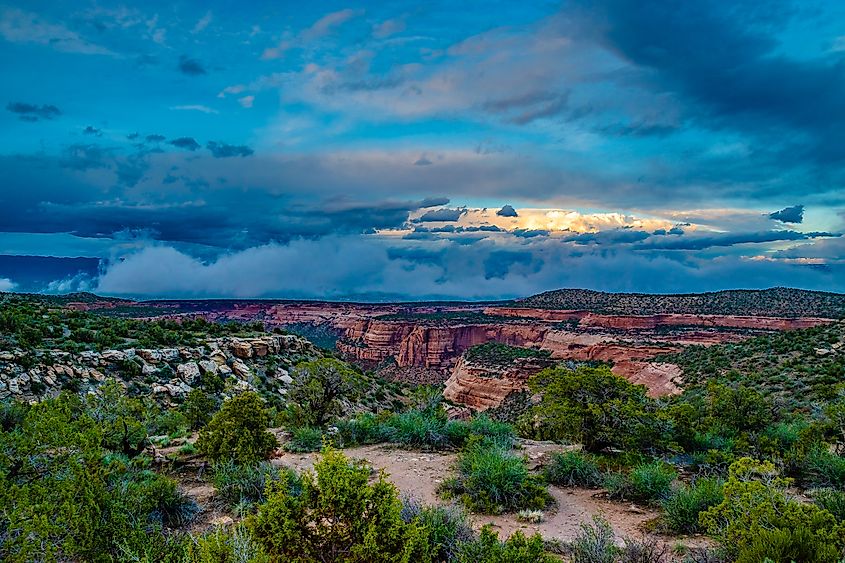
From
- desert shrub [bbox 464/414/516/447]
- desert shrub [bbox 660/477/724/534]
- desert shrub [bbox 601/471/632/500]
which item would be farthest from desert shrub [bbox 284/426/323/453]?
desert shrub [bbox 660/477/724/534]

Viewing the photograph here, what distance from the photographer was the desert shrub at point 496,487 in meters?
11.1

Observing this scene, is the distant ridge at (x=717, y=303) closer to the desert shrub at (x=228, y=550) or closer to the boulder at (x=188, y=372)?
the boulder at (x=188, y=372)

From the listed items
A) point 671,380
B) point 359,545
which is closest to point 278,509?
point 359,545

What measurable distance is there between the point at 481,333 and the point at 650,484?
2664 inches

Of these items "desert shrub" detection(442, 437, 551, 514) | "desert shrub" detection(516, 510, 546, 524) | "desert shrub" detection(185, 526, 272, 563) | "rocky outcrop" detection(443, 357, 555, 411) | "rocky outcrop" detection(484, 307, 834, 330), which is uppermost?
"desert shrub" detection(185, 526, 272, 563)

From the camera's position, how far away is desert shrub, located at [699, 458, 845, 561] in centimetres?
610

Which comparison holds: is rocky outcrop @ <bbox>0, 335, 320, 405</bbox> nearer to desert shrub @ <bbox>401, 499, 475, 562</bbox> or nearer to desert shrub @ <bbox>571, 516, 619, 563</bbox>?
desert shrub @ <bbox>401, 499, 475, 562</bbox>

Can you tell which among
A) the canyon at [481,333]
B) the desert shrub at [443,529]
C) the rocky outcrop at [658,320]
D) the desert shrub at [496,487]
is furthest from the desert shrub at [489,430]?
the rocky outcrop at [658,320]

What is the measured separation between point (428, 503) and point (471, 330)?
68471 mm

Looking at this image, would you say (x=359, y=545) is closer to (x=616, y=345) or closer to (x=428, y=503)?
(x=428, y=503)

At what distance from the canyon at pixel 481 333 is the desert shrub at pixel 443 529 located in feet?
106

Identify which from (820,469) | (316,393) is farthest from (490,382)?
(820,469)

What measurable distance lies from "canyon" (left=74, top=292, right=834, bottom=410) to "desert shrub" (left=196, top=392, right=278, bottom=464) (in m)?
32.1

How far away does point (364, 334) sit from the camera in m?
87.6
